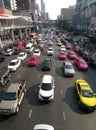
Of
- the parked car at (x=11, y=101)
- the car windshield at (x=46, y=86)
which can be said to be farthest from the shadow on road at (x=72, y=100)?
the parked car at (x=11, y=101)

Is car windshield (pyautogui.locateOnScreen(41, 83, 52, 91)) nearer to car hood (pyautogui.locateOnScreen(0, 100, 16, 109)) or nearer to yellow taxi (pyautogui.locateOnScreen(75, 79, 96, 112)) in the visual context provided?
yellow taxi (pyautogui.locateOnScreen(75, 79, 96, 112))

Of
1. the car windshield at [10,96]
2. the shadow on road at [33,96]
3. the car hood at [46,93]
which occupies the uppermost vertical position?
the car windshield at [10,96]

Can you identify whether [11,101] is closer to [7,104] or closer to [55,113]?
[7,104]

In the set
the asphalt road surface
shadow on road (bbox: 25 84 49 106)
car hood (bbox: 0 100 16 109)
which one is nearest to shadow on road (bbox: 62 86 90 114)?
the asphalt road surface

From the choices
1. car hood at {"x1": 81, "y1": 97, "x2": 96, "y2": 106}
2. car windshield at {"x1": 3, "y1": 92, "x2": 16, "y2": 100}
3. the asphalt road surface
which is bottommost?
the asphalt road surface

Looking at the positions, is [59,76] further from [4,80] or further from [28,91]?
[4,80]

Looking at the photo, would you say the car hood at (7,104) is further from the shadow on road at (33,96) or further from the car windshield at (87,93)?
the car windshield at (87,93)

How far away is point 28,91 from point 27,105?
3.74 metres

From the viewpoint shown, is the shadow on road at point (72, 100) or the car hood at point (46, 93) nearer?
the shadow on road at point (72, 100)

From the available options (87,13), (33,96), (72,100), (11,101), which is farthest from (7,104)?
(87,13)

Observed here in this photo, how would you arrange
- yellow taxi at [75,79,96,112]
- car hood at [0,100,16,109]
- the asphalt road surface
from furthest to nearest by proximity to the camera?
yellow taxi at [75,79,96,112], car hood at [0,100,16,109], the asphalt road surface

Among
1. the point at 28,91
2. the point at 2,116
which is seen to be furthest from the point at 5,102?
the point at 28,91

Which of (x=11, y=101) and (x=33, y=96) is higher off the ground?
(x=11, y=101)

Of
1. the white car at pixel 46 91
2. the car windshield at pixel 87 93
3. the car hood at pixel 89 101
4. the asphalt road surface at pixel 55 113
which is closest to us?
the asphalt road surface at pixel 55 113
